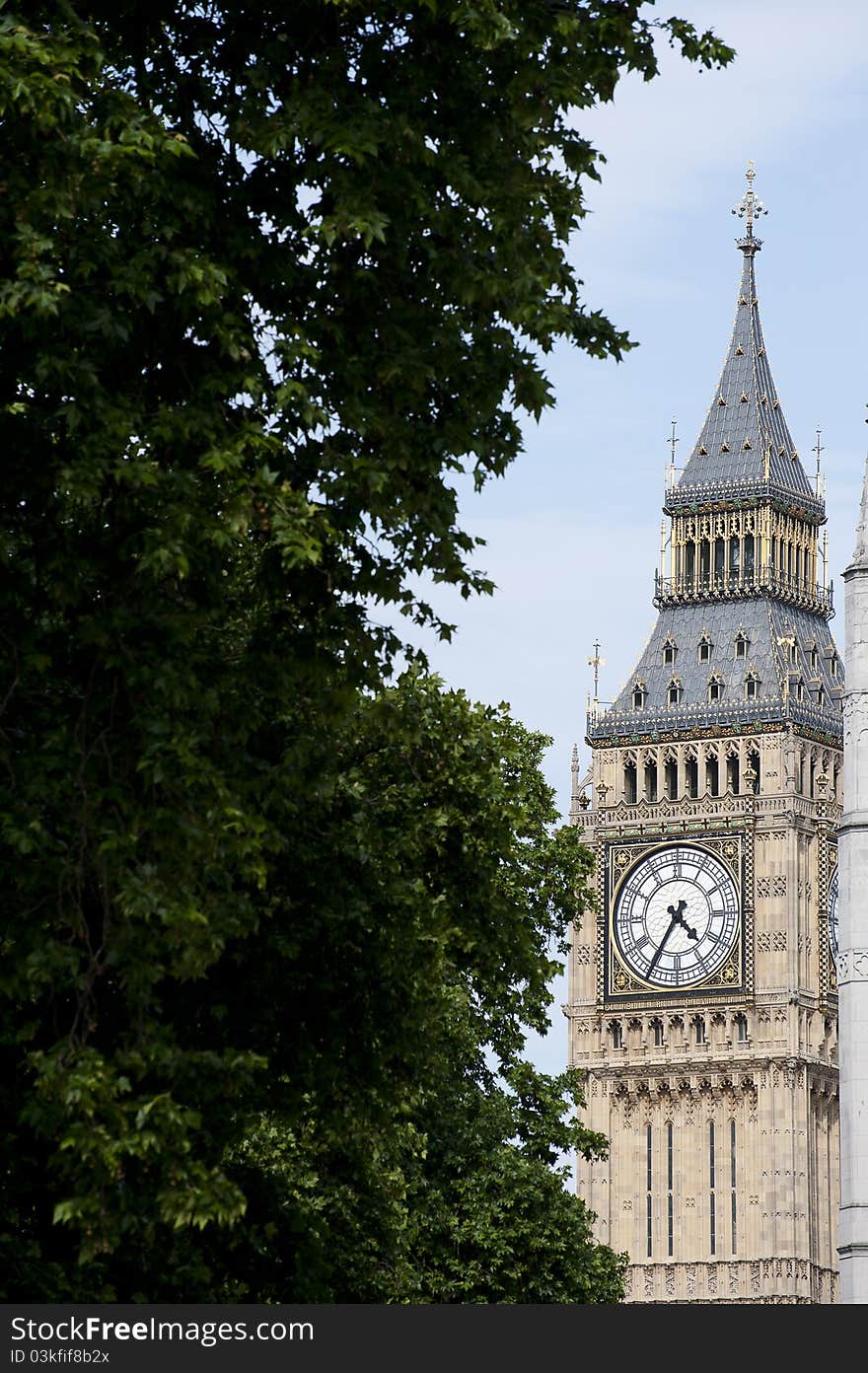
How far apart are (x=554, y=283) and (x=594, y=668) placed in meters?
97.0

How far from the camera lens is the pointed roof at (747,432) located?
127m

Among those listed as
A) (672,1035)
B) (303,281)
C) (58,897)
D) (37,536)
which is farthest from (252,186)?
(672,1035)

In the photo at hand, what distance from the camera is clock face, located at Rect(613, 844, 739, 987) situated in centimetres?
11956

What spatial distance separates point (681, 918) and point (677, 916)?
0.51ft

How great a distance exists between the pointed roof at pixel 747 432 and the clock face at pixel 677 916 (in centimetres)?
1511

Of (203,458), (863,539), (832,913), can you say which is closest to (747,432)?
(832,913)

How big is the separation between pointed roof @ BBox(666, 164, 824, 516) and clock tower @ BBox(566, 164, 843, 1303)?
648 cm

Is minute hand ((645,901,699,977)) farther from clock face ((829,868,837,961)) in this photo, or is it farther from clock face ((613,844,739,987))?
clock face ((829,868,837,961))

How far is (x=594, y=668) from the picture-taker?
12638 centimetres

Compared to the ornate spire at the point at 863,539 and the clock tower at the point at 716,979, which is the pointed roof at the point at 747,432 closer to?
the clock tower at the point at 716,979

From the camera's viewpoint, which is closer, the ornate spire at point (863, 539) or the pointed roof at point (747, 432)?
the ornate spire at point (863, 539)

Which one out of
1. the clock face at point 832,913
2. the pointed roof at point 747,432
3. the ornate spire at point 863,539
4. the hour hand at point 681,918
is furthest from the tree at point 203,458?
the pointed roof at point 747,432

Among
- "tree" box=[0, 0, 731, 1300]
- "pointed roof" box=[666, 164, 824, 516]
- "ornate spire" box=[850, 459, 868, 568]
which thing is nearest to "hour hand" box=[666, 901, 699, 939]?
"pointed roof" box=[666, 164, 824, 516]

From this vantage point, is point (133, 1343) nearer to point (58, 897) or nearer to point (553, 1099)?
point (58, 897)
